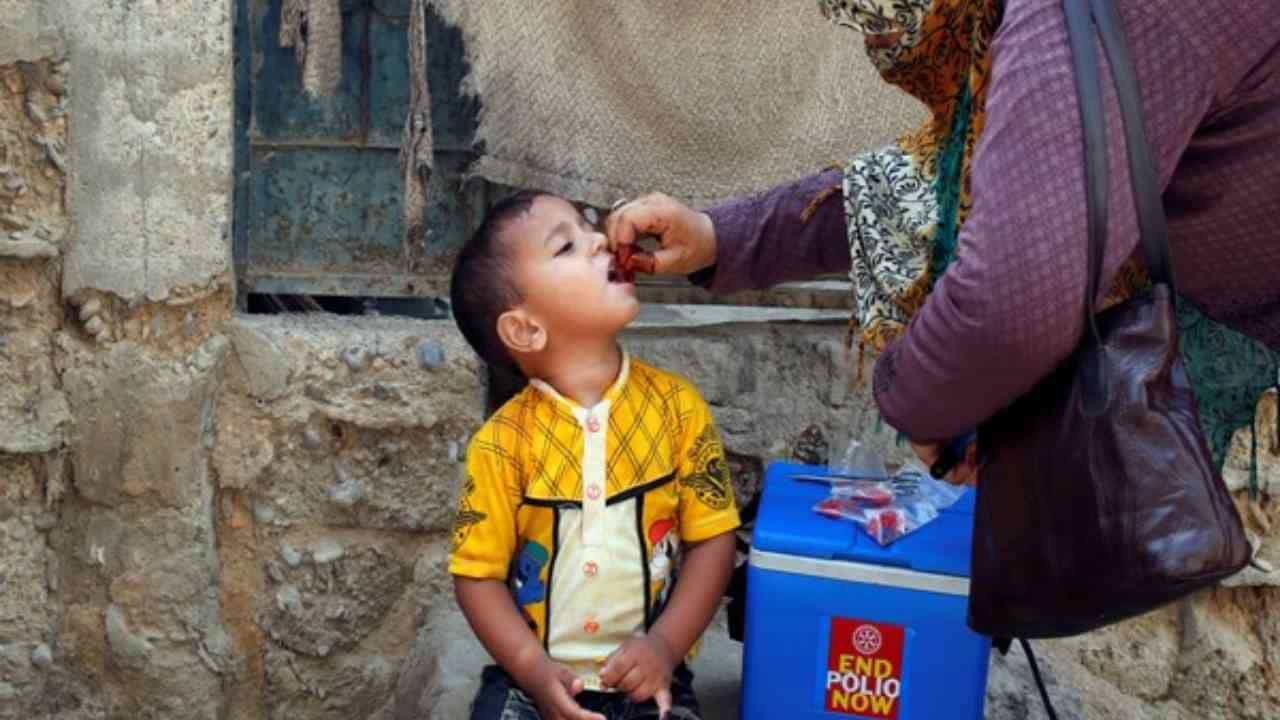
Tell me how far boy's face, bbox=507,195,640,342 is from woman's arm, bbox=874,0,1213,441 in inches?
29.3

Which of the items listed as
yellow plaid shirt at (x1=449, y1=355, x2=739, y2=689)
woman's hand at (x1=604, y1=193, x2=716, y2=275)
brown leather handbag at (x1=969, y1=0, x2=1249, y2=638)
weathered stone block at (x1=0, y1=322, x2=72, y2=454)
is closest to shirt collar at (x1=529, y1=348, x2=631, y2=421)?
yellow plaid shirt at (x1=449, y1=355, x2=739, y2=689)

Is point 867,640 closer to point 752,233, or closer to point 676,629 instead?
point 676,629

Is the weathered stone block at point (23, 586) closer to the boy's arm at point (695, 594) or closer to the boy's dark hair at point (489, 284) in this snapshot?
the boy's dark hair at point (489, 284)

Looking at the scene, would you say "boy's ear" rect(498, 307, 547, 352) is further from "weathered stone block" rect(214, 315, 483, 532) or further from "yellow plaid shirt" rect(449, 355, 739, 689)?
"weathered stone block" rect(214, 315, 483, 532)

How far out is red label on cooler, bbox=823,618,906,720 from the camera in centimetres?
212

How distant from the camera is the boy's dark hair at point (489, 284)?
2232 mm

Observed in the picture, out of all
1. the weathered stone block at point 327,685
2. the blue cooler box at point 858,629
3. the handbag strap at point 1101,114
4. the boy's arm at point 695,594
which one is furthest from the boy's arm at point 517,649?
the handbag strap at point 1101,114

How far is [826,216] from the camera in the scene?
2.27 m

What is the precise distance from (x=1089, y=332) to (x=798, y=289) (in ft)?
4.71

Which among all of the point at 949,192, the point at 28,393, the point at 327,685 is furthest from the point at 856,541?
the point at 28,393

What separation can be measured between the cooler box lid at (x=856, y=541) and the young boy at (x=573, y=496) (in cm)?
12

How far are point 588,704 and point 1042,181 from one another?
106 cm

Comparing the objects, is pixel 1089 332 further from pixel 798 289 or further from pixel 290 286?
pixel 290 286

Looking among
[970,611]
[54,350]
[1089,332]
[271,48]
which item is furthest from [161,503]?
[1089,332]
